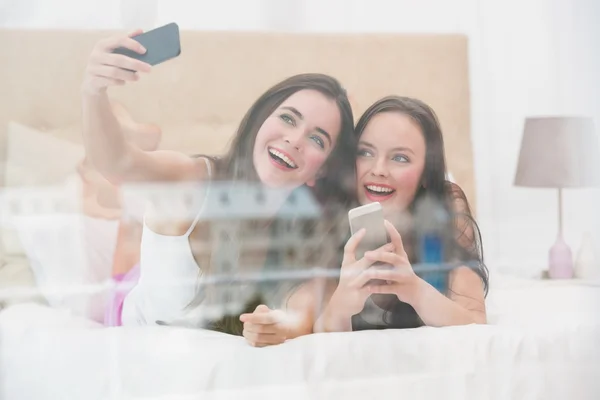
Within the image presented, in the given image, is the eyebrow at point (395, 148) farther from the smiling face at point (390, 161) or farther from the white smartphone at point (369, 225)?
the white smartphone at point (369, 225)

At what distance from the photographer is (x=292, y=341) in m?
1.59

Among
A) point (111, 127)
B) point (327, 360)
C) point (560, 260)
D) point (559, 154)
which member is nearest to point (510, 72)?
point (559, 154)

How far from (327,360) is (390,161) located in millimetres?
465

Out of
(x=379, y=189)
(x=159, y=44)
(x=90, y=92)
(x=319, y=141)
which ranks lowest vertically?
(x=379, y=189)

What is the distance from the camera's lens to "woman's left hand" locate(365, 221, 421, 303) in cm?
164

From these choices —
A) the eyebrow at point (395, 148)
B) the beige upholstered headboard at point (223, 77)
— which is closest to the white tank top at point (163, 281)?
the beige upholstered headboard at point (223, 77)

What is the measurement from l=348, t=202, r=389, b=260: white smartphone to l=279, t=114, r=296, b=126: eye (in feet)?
0.77

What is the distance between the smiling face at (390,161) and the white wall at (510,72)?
0.56 feet

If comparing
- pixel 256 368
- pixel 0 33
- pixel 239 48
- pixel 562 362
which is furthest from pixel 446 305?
pixel 0 33

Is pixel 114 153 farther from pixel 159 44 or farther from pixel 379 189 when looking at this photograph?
pixel 379 189

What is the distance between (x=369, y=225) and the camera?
1.64m

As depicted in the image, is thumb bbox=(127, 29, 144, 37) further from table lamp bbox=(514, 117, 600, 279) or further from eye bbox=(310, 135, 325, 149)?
table lamp bbox=(514, 117, 600, 279)

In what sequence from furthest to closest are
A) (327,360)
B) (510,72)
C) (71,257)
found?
1. (510,72)
2. (327,360)
3. (71,257)

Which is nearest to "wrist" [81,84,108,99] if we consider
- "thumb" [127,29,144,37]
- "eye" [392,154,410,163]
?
"thumb" [127,29,144,37]
